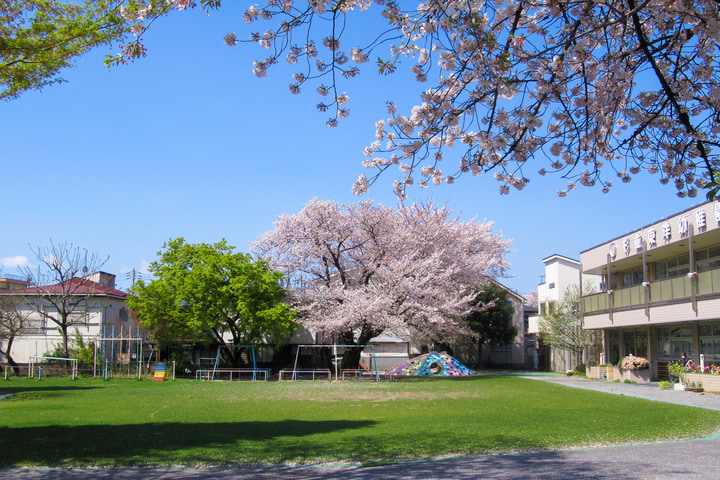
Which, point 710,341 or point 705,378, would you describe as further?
point 710,341

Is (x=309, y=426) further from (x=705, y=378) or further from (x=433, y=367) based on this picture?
(x=433, y=367)

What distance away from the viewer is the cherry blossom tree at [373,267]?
29.9 m

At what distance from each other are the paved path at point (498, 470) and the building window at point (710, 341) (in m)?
16.4

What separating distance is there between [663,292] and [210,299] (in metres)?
20.0

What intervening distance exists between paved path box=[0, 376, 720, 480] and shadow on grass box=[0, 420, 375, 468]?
537 mm

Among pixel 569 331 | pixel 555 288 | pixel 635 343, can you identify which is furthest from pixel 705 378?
pixel 555 288

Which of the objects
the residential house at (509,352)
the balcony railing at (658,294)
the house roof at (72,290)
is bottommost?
the residential house at (509,352)

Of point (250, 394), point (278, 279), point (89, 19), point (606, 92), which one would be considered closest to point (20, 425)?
point (89, 19)

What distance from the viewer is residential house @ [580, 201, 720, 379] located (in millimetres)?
20734

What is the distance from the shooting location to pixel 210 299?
29797 millimetres

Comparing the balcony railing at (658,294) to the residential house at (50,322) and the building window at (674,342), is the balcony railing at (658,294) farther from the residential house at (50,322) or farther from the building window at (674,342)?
the residential house at (50,322)

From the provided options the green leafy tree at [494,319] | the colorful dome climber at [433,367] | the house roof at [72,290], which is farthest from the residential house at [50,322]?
the green leafy tree at [494,319]

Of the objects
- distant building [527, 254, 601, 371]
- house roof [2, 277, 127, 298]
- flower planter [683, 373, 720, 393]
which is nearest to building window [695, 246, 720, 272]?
flower planter [683, 373, 720, 393]

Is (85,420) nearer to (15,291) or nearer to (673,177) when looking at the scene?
(673,177)
